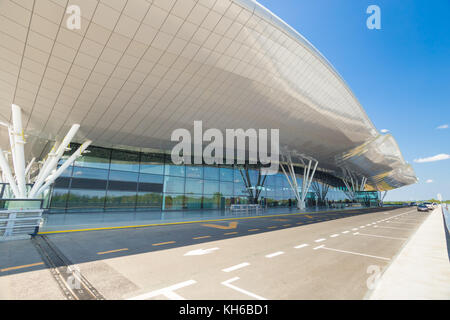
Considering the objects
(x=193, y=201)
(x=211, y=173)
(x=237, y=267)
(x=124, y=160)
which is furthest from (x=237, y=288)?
(x=211, y=173)

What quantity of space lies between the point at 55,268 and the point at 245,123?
52.0 ft

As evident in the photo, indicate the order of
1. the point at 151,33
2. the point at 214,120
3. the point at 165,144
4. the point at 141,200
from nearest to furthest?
the point at 151,33 → the point at 214,120 → the point at 165,144 → the point at 141,200

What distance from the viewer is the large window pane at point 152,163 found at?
23.7 m

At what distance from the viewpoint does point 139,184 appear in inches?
902

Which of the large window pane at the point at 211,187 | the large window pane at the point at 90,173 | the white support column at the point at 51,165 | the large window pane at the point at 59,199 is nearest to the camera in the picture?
the white support column at the point at 51,165

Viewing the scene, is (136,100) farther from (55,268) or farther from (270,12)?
(55,268)

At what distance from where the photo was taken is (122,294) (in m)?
3.27

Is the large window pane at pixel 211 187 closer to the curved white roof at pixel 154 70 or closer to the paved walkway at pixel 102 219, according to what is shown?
the paved walkway at pixel 102 219

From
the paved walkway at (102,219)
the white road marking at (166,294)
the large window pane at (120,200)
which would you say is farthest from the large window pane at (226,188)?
the white road marking at (166,294)

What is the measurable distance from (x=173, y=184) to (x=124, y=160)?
6.33 m

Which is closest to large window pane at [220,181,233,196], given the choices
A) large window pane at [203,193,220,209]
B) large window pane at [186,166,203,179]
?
large window pane at [203,193,220,209]

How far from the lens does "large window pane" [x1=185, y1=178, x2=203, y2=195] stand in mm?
26237

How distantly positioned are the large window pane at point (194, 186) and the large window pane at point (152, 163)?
3.79 metres

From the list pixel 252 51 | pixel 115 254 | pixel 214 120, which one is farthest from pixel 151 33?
pixel 115 254
